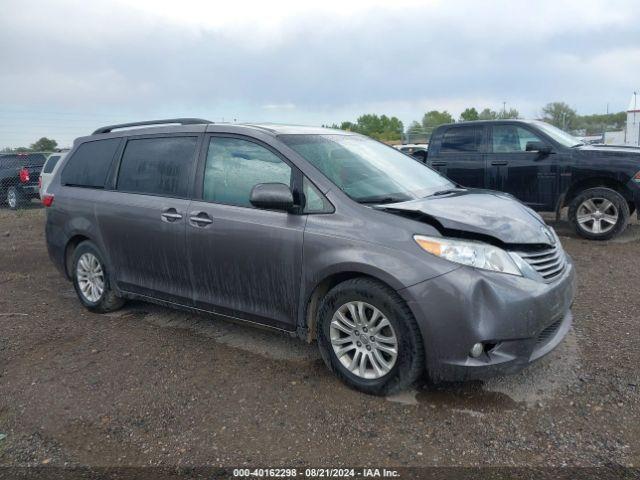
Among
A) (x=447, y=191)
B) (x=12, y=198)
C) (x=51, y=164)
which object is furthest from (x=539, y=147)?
(x=12, y=198)

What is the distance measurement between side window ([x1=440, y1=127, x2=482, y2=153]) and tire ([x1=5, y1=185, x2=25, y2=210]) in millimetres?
13062

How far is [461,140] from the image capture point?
915cm

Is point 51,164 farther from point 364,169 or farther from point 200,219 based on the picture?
point 364,169

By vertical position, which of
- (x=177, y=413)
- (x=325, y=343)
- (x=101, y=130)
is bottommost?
(x=177, y=413)

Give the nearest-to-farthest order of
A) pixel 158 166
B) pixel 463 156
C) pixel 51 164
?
pixel 158 166
pixel 463 156
pixel 51 164

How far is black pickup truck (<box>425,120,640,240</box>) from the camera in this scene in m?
7.71

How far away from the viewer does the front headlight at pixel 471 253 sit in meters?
3.06

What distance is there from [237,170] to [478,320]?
80.8 inches

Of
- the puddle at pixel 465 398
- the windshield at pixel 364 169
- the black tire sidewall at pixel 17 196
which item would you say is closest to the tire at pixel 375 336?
the puddle at pixel 465 398

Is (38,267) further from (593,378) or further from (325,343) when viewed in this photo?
(593,378)

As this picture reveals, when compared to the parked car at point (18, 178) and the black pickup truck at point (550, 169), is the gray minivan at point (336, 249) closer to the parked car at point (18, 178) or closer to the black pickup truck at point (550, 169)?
the black pickup truck at point (550, 169)

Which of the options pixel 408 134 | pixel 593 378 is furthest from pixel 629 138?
pixel 593 378

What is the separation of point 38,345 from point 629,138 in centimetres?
2849

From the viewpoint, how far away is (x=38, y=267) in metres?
7.46
